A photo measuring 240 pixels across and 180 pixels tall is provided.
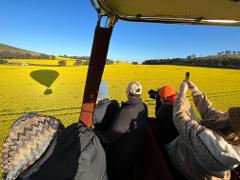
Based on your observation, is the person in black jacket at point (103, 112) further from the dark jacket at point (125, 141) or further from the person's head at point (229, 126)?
the person's head at point (229, 126)

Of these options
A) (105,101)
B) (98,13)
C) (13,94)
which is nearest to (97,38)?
(98,13)

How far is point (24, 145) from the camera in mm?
1354

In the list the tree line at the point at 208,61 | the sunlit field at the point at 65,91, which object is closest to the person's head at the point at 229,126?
the sunlit field at the point at 65,91

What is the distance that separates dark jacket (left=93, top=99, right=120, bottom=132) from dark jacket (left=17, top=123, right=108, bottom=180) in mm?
1780

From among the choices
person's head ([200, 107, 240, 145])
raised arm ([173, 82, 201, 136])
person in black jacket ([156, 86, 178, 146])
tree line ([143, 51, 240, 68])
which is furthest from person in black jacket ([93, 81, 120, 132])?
tree line ([143, 51, 240, 68])

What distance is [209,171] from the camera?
6.10 feet

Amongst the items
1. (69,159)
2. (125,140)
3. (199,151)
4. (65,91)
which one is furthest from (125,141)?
(65,91)

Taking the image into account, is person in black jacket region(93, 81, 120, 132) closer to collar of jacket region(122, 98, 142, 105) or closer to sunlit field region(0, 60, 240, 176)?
collar of jacket region(122, 98, 142, 105)

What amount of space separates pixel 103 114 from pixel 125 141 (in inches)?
32.6

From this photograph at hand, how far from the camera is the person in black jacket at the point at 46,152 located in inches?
52.4

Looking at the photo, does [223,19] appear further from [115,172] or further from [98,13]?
[115,172]

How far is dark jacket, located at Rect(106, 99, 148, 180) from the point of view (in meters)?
2.59

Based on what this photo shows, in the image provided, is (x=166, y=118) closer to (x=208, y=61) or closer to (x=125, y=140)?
(x=125, y=140)

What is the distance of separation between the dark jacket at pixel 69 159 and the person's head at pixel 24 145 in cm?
3
